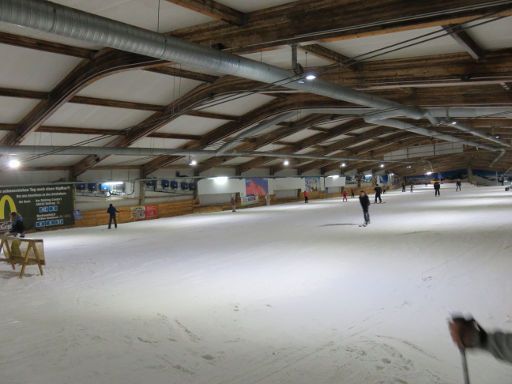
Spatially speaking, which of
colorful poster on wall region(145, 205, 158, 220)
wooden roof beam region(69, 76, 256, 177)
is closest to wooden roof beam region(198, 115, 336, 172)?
wooden roof beam region(69, 76, 256, 177)

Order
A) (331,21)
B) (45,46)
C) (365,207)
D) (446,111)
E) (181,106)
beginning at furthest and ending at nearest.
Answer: (365,207) → (446,111) → (181,106) → (45,46) → (331,21)

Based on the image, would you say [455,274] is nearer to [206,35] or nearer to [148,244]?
[206,35]

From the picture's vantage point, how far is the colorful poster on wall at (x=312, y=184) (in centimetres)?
3456

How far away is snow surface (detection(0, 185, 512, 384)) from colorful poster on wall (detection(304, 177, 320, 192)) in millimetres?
24427

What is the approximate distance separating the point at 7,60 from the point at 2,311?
635cm

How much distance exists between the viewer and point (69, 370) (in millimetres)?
3598

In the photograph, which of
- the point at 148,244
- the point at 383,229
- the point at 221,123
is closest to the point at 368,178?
the point at 221,123

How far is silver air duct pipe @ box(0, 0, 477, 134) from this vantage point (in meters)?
4.64

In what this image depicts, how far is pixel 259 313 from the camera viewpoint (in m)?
5.11

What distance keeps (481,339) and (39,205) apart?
18.9 metres

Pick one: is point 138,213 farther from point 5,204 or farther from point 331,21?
point 331,21

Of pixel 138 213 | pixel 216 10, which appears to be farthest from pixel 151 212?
pixel 216 10

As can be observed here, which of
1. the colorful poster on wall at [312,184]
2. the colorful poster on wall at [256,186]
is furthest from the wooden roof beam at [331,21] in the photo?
the colorful poster on wall at [312,184]

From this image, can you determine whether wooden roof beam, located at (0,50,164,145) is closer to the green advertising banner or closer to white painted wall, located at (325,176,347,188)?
the green advertising banner
